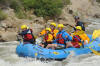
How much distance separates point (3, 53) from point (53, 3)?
7.26 metres

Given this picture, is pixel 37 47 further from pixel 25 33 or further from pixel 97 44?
pixel 97 44

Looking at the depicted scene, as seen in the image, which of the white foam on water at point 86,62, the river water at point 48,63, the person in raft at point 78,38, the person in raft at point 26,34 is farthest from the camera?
the person in raft at point 78,38

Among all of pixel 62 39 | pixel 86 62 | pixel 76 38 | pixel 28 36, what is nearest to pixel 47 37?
pixel 62 39

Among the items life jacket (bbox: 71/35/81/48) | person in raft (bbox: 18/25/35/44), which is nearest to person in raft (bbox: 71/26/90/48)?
life jacket (bbox: 71/35/81/48)

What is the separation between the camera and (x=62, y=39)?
634 centimetres

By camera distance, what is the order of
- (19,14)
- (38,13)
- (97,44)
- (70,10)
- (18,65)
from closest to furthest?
(18,65)
(97,44)
(19,14)
(38,13)
(70,10)

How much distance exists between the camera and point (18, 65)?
5.66m

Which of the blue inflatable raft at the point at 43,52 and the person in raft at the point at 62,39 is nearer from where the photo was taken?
the blue inflatable raft at the point at 43,52

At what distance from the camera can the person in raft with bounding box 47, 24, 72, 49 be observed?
20.4 feet

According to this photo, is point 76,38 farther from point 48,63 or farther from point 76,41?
point 48,63

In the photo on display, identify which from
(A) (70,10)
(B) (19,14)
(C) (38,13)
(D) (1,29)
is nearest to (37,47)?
(D) (1,29)

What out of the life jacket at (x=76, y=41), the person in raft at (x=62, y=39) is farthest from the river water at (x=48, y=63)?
the person in raft at (x=62, y=39)

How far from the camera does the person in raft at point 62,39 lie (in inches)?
245

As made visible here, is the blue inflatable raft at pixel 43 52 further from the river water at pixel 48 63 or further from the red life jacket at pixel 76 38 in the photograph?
the red life jacket at pixel 76 38
